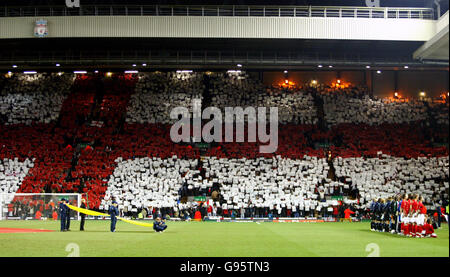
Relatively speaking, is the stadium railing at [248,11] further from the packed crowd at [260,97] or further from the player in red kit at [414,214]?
the player in red kit at [414,214]

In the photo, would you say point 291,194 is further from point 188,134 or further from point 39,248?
point 39,248

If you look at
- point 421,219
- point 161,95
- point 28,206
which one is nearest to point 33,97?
point 161,95

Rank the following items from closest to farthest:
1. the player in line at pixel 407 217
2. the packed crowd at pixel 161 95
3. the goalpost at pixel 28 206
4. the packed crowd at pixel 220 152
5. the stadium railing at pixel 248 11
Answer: the player in line at pixel 407 217 → the stadium railing at pixel 248 11 → the goalpost at pixel 28 206 → the packed crowd at pixel 220 152 → the packed crowd at pixel 161 95

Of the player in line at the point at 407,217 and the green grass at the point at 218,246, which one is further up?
the player in line at the point at 407,217

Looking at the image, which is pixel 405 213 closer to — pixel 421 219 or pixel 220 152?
pixel 421 219

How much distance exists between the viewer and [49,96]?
155ft

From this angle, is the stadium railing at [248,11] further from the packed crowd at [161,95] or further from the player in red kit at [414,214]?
the player in red kit at [414,214]

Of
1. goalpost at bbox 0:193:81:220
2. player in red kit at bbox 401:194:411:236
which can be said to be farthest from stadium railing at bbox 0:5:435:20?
player in red kit at bbox 401:194:411:236

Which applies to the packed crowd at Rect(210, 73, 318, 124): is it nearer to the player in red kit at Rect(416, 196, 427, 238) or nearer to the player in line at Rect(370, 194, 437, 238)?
the player in line at Rect(370, 194, 437, 238)

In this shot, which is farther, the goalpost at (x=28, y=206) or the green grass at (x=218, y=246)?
the goalpost at (x=28, y=206)

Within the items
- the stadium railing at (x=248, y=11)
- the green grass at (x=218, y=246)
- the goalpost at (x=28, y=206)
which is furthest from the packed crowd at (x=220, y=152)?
the green grass at (x=218, y=246)

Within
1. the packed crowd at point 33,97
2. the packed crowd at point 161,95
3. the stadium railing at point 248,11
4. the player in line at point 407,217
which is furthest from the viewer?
the packed crowd at point 161,95

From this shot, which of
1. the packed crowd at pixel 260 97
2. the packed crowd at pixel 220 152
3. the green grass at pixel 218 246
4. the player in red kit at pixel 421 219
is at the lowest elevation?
the green grass at pixel 218 246

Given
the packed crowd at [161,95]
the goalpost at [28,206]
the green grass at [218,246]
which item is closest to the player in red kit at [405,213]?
the green grass at [218,246]
